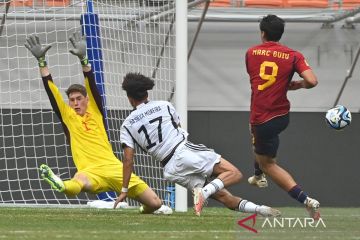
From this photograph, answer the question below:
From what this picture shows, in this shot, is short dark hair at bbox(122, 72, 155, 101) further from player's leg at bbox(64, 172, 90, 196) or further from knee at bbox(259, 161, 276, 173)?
knee at bbox(259, 161, 276, 173)

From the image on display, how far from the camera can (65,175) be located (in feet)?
45.3

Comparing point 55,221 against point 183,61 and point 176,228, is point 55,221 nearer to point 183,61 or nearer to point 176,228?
point 176,228

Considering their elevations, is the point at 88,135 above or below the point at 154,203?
above

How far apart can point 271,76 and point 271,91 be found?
5.2 inches

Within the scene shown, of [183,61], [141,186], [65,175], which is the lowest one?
[65,175]

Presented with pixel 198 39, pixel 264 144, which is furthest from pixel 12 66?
pixel 264 144

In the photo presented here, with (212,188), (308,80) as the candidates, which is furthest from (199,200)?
(308,80)

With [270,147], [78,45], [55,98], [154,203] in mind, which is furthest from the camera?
[55,98]

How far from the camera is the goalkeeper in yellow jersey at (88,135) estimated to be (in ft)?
31.2

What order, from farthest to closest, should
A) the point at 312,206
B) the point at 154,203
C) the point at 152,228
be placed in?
the point at 154,203 < the point at 312,206 < the point at 152,228

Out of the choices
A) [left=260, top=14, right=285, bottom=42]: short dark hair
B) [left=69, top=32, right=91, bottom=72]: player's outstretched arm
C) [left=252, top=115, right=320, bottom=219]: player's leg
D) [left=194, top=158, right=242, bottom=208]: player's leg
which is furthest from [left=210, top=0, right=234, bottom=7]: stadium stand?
[left=194, top=158, right=242, bottom=208]: player's leg

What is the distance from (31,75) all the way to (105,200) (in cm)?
308

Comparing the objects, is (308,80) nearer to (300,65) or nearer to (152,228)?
(300,65)

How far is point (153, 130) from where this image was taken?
892 centimetres
